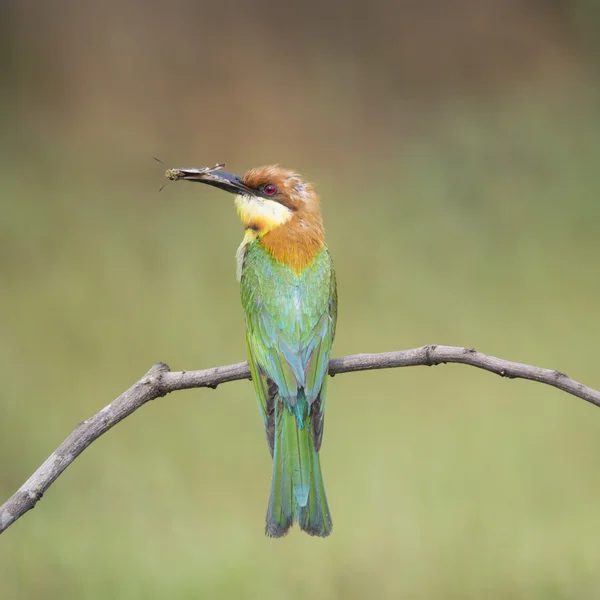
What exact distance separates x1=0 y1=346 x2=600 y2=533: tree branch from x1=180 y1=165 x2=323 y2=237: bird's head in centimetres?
55

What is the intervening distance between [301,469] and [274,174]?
0.82 metres

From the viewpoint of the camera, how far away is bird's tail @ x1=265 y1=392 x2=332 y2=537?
1.70 metres

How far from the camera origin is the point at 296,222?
217 centimetres

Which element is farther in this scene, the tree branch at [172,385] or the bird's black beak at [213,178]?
the bird's black beak at [213,178]

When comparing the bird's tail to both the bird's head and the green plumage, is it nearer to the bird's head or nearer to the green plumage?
the green plumage

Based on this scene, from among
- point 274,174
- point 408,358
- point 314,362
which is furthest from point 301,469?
point 274,174

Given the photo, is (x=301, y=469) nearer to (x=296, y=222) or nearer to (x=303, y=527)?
(x=303, y=527)

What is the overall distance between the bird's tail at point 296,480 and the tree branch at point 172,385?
177 millimetres

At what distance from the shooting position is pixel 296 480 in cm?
Answer: 176

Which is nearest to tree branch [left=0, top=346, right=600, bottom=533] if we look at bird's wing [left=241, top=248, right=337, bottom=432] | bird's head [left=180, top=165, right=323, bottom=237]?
bird's wing [left=241, top=248, right=337, bottom=432]

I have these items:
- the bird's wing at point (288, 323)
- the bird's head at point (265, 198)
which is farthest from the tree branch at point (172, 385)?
the bird's head at point (265, 198)

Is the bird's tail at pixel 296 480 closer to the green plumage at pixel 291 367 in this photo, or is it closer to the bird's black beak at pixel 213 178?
the green plumage at pixel 291 367

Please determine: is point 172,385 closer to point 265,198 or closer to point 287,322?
point 287,322

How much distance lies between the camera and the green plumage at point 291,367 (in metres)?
1.73
